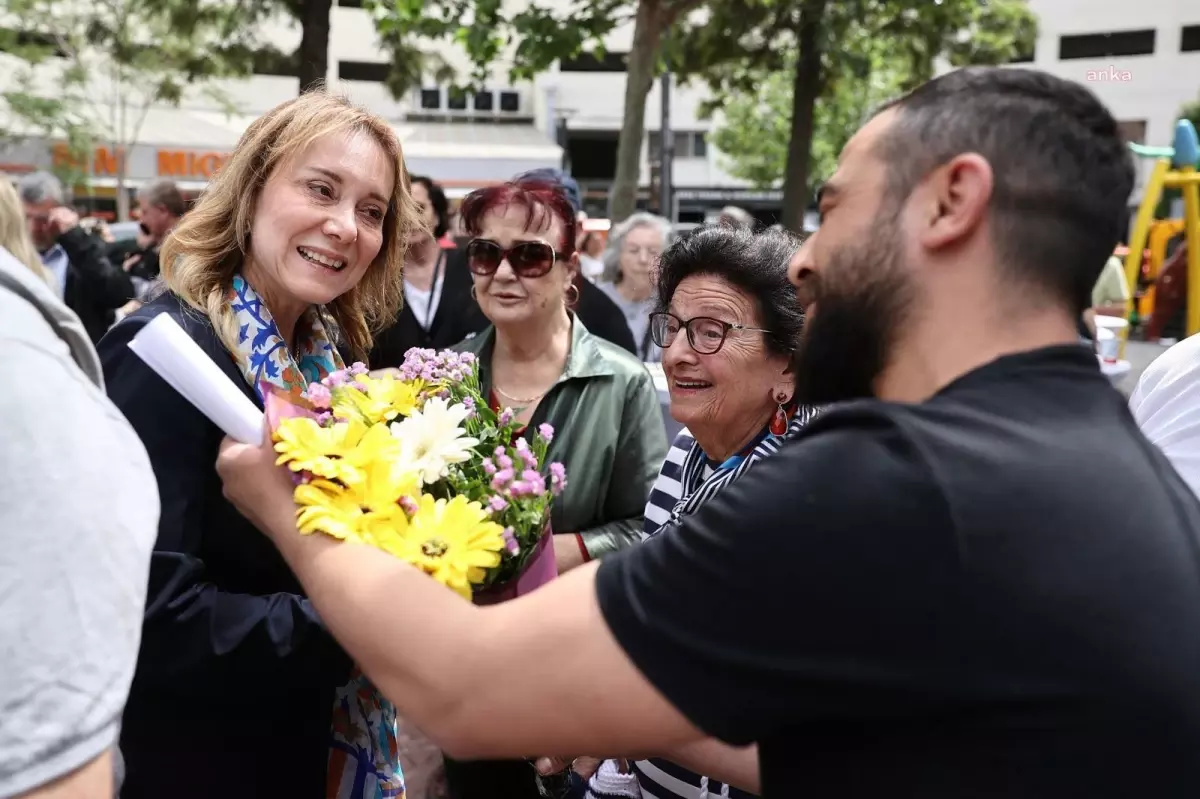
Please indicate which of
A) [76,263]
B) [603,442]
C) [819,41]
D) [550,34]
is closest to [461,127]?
[819,41]

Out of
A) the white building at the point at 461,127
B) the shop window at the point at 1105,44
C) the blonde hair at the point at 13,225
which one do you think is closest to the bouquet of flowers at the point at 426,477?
the blonde hair at the point at 13,225

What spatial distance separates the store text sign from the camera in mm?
32031

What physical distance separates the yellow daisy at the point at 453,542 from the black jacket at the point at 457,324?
3.38m

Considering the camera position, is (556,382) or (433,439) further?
(556,382)

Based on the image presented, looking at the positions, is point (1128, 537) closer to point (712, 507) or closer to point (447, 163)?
point (712, 507)

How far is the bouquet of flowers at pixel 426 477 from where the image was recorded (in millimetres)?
1415

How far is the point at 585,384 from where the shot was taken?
323 cm

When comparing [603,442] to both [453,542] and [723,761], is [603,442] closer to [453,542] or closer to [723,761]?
[723,761]

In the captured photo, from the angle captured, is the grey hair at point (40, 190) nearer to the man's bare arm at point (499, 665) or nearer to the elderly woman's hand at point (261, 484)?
the elderly woman's hand at point (261, 484)

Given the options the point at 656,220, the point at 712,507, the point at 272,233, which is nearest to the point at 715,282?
the point at 272,233

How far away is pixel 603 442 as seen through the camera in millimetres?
3109

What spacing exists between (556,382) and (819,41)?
10.2 meters

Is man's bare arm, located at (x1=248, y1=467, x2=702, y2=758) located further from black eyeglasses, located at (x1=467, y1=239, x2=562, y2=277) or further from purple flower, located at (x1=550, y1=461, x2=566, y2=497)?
black eyeglasses, located at (x1=467, y1=239, x2=562, y2=277)

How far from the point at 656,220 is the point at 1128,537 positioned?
6220 millimetres
